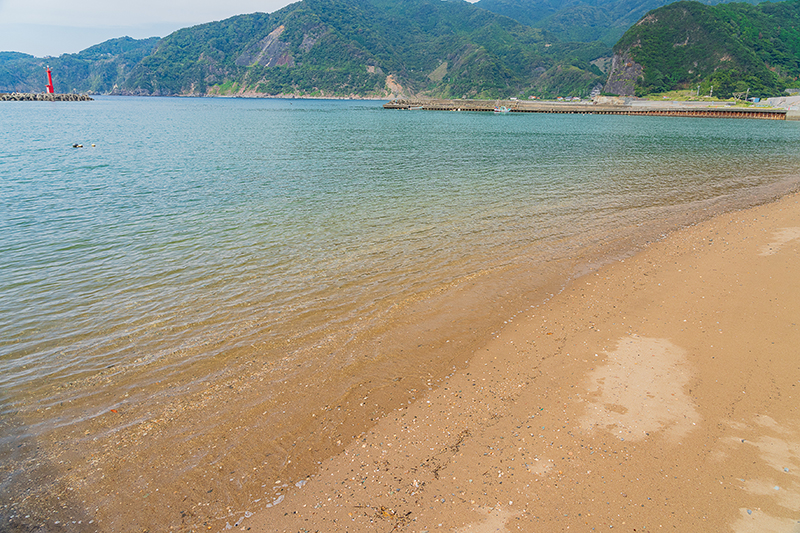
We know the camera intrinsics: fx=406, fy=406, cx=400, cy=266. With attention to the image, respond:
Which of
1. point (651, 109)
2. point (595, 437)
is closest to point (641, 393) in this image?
point (595, 437)

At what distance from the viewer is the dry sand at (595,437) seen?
5695 mm

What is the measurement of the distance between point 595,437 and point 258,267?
39.1 ft

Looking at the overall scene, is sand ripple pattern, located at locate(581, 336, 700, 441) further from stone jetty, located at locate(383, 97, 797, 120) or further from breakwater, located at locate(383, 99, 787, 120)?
breakwater, located at locate(383, 99, 787, 120)

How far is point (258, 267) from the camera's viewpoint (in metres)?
14.8

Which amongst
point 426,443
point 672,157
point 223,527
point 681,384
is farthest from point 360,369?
point 672,157

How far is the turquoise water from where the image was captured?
337 inches

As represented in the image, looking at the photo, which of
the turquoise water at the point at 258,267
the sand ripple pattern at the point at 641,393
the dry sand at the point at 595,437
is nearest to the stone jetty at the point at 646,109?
the turquoise water at the point at 258,267

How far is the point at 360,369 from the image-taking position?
9359 millimetres

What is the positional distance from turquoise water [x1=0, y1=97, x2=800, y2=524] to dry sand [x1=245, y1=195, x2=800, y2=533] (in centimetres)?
138

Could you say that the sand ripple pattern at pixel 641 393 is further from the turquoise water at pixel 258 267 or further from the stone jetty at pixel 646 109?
the stone jetty at pixel 646 109

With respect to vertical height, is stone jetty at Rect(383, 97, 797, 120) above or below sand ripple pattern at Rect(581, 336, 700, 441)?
above

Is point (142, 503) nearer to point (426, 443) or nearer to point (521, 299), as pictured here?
point (426, 443)

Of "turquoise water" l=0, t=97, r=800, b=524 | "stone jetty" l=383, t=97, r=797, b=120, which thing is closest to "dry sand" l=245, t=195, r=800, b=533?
"turquoise water" l=0, t=97, r=800, b=524

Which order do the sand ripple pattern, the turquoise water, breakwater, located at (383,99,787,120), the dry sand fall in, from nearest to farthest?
the dry sand < the sand ripple pattern < the turquoise water < breakwater, located at (383,99,787,120)
